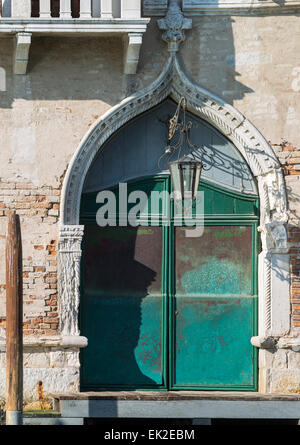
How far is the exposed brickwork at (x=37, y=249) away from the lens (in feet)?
40.4

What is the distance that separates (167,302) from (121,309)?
48cm

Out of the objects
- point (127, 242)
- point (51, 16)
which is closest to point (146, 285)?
point (127, 242)

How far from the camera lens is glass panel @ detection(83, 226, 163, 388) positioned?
12.5 meters

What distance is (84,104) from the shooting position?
40.9 feet

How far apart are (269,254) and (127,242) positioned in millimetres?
1477

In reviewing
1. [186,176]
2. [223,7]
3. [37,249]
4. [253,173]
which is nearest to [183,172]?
[186,176]

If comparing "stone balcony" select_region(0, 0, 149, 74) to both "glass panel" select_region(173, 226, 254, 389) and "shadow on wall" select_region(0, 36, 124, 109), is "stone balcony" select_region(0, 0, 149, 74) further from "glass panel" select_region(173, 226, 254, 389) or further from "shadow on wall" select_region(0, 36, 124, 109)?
"glass panel" select_region(173, 226, 254, 389)

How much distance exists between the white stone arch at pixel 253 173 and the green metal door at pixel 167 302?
231 millimetres

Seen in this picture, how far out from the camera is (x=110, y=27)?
12.2 metres

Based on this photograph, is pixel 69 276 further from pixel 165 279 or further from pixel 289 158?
pixel 289 158

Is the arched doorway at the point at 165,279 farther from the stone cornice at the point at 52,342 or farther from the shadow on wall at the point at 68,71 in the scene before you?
the shadow on wall at the point at 68,71

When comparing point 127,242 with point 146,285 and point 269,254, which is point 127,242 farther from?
point 269,254

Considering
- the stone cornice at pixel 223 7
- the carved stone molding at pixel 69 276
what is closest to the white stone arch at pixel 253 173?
the carved stone molding at pixel 69 276

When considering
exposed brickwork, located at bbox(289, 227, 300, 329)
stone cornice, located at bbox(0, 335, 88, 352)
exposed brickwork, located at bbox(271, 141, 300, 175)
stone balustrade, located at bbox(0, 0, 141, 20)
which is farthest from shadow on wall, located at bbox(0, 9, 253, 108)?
stone cornice, located at bbox(0, 335, 88, 352)
